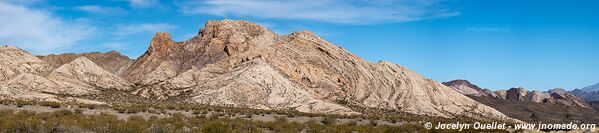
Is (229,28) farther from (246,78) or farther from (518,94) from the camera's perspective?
(518,94)

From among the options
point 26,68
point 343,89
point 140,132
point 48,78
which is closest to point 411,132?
point 140,132

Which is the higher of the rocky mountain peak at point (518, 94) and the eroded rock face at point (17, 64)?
the rocky mountain peak at point (518, 94)

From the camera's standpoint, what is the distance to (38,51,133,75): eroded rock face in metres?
118

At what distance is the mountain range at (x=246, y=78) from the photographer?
77250 millimetres

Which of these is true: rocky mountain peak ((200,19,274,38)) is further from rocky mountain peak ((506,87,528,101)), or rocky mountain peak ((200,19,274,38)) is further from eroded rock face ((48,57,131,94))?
rocky mountain peak ((506,87,528,101))

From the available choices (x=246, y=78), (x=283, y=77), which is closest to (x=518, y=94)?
(x=283, y=77)

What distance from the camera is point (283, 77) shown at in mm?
87188

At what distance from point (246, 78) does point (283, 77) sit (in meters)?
6.46

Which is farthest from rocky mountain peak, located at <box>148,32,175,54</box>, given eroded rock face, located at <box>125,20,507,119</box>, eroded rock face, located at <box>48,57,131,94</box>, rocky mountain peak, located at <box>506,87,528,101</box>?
rocky mountain peak, located at <box>506,87,528,101</box>

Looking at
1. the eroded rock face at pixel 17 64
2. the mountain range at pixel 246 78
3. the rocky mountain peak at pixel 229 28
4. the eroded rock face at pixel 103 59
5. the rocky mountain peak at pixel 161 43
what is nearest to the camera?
the mountain range at pixel 246 78

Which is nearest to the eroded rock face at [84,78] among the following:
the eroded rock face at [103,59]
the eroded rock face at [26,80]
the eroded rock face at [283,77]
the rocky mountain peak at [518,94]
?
the eroded rock face at [26,80]

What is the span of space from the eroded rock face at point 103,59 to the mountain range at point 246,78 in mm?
18000

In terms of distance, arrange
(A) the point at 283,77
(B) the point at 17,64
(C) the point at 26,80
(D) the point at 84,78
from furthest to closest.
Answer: (A) the point at 283,77 → (B) the point at 17,64 → (D) the point at 84,78 → (C) the point at 26,80

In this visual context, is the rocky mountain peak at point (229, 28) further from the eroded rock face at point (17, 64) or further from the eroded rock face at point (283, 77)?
the eroded rock face at point (17, 64)
